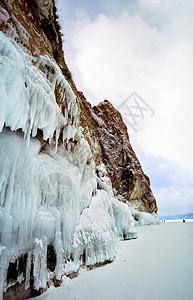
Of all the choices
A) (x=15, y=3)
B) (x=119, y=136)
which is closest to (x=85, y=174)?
(x=15, y=3)

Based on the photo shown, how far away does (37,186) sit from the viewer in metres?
Result: 2.80

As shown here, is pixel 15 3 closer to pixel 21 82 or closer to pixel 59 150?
pixel 21 82

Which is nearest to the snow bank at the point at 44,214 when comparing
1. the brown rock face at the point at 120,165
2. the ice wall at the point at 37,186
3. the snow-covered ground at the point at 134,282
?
the ice wall at the point at 37,186

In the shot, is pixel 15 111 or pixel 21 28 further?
pixel 21 28

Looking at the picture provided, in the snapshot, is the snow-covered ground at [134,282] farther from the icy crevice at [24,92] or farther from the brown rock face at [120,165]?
the brown rock face at [120,165]

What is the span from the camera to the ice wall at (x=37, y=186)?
7.07ft

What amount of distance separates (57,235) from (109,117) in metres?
24.5

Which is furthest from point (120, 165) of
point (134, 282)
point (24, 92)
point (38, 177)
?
point (24, 92)

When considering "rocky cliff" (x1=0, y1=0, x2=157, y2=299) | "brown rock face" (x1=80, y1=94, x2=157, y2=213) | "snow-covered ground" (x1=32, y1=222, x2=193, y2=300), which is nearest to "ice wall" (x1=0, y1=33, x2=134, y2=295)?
"rocky cliff" (x1=0, y1=0, x2=157, y2=299)

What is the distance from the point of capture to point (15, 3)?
12.1 feet

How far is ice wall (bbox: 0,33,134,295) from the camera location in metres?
2.15

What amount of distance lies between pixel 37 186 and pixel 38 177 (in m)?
0.18

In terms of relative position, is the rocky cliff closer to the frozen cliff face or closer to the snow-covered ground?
the frozen cliff face

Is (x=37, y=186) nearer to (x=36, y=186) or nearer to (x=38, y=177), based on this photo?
(x=36, y=186)
